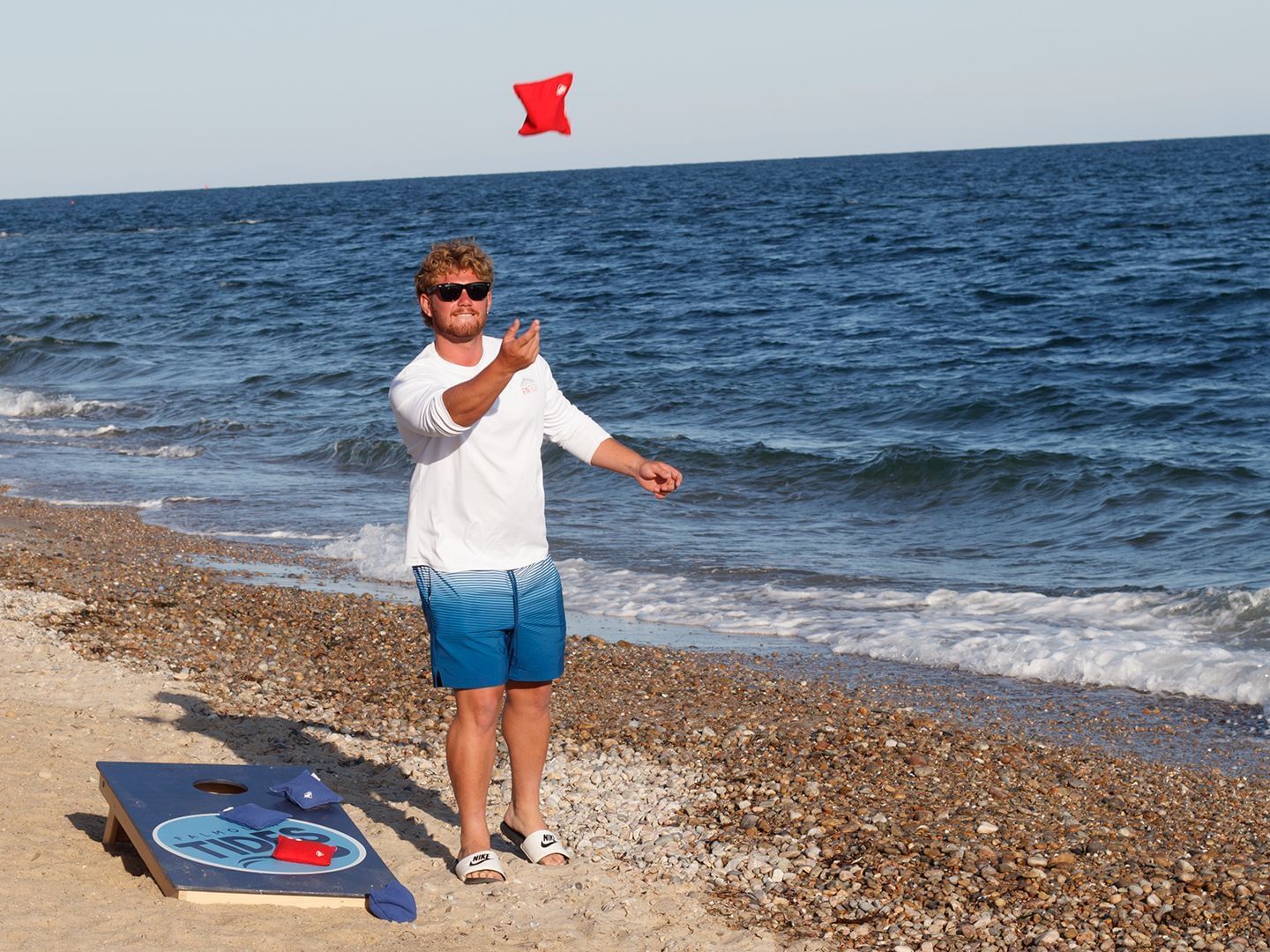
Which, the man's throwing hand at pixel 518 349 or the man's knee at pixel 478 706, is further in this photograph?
the man's knee at pixel 478 706

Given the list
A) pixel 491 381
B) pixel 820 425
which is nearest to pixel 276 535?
pixel 820 425

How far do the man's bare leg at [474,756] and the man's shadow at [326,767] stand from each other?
11.9 inches

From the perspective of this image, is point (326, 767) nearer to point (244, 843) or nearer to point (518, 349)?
point (244, 843)

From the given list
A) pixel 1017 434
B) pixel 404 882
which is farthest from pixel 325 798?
pixel 1017 434

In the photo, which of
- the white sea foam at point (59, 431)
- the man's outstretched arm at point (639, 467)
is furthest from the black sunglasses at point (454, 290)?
the white sea foam at point (59, 431)

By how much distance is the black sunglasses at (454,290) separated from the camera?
13.6 ft

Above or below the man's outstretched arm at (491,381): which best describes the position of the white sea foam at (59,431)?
below

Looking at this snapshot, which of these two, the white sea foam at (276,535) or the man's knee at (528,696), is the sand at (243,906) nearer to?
the man's knee at (528,696)

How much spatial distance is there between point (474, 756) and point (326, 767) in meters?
1.57

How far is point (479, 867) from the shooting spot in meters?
4.47

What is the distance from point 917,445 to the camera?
14.1 m

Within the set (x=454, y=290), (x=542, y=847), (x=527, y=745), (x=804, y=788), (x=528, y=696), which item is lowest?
(x=804, y=788)

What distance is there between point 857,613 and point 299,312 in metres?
23.1

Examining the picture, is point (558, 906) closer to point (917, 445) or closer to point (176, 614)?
point (176, 614)
